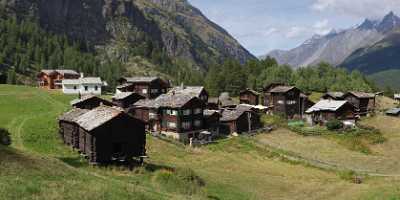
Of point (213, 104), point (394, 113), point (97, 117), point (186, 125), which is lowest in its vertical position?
A: point (394, 113)

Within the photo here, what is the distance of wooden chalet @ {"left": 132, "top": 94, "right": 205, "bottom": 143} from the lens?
85.1 meters

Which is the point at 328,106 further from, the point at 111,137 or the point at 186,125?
the point at 111,137

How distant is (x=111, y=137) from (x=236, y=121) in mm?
44082

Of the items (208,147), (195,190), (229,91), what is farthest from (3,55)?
(195,190)

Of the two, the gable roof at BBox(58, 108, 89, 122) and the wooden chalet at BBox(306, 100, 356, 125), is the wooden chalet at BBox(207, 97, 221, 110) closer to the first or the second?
the wooden chalet at BBox(306, 100, 356, 125)

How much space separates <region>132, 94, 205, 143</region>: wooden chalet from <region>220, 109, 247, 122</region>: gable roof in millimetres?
6635

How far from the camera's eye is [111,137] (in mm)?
52812

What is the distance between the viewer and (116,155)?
52906mm

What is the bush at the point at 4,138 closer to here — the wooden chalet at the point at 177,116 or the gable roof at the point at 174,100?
the wooden chalet at the point at 177,116

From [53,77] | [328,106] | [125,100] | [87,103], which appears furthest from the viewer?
[53,77]

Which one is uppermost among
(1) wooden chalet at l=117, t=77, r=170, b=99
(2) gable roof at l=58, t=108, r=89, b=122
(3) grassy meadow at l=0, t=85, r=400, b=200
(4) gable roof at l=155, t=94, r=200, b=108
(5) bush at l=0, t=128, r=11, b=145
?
(1) wooden chalet at l=117, t=77, r=170, b=99

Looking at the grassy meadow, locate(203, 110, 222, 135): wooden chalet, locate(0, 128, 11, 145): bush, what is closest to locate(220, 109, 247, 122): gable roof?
locate(203, 110, 222, 135): wooden chalet

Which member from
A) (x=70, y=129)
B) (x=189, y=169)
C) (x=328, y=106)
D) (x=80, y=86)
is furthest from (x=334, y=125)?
(x=80, y=86)

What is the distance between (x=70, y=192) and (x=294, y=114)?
9545 centimetres
